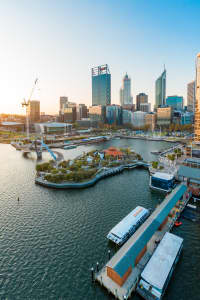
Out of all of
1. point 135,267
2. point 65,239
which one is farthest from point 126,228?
point 65,239

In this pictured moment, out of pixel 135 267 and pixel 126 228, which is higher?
pixel 126 228

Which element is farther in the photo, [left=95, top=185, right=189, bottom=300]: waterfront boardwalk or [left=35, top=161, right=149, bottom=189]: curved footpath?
[left=35, top=161, right=149, bottom=189]: curved footpath

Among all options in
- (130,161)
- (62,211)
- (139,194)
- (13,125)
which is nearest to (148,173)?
(130,161)

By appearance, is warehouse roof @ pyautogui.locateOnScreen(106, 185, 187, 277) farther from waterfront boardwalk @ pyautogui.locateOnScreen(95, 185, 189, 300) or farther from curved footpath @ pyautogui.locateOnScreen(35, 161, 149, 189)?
curved footpath @ pyautogui.locateOnScreen(35, 161, 149, 189)

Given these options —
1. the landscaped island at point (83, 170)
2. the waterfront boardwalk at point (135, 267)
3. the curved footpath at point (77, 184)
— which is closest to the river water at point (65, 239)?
the waterfront boardwalk at point (135, 267)

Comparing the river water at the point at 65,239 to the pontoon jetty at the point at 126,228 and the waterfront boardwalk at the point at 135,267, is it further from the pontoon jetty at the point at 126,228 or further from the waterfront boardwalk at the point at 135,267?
the pontoon jetty at the point at 126,228

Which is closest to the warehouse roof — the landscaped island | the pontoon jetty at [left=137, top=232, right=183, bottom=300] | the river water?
the pontoon jetty at [left=137, top=232, right=183, bottom=300]

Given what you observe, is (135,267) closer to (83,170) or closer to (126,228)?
(126,228)
